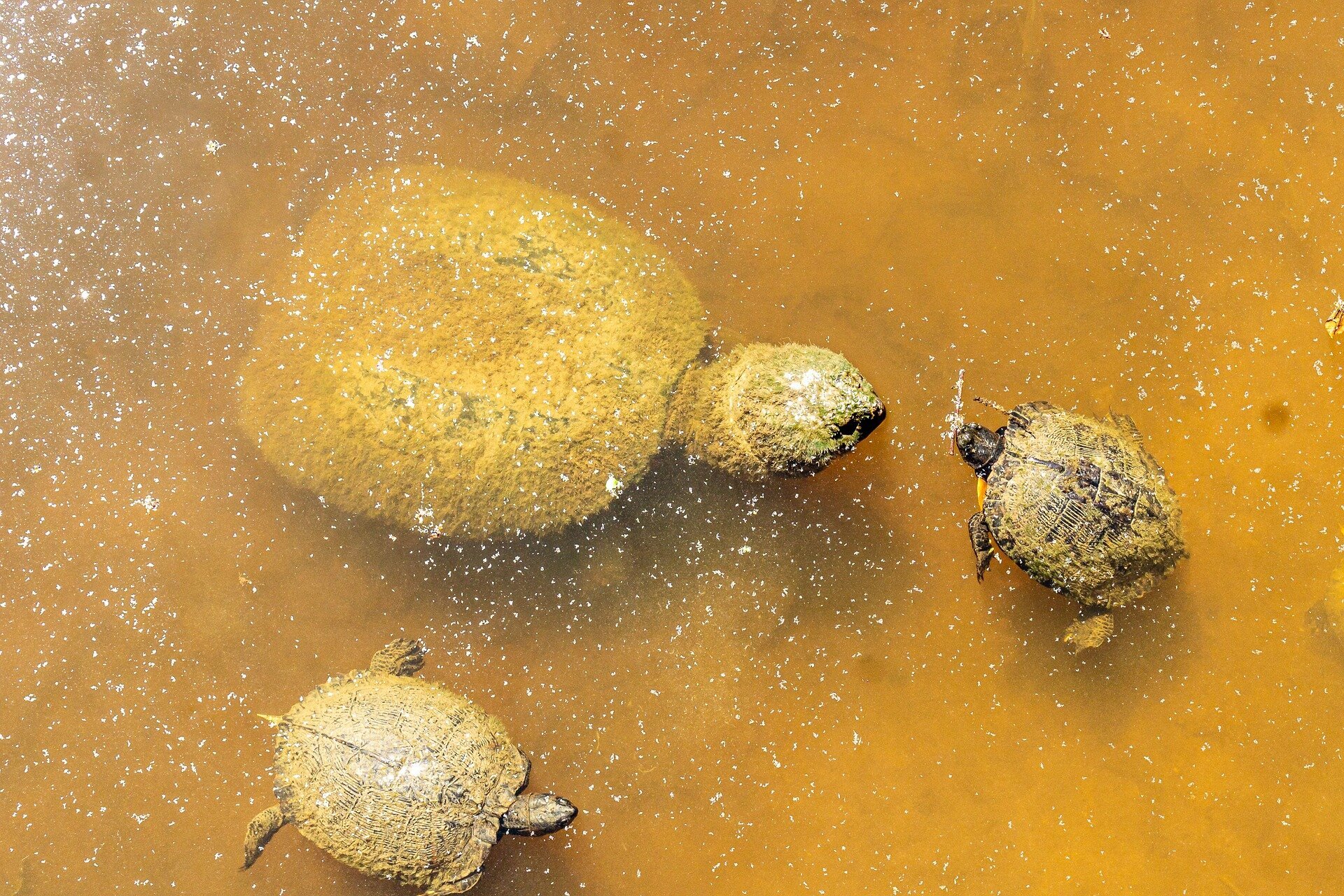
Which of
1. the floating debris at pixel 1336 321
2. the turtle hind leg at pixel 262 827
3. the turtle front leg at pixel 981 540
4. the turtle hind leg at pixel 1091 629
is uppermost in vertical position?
the floating debris at pixel 1336 321

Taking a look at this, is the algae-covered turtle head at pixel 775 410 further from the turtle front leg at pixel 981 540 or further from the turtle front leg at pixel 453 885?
the turtle front leg at pixel 453 885

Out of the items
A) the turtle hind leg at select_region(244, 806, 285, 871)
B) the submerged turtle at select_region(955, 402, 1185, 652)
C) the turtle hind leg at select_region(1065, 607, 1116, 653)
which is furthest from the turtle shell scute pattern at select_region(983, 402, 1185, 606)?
the turtle hind leg at select_region(244, 806, 285, 871)

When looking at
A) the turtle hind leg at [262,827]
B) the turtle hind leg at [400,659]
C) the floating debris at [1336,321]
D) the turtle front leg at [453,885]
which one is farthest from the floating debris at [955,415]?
the turtle hind leg at [262,827]

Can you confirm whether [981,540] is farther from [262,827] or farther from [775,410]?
[262,827]

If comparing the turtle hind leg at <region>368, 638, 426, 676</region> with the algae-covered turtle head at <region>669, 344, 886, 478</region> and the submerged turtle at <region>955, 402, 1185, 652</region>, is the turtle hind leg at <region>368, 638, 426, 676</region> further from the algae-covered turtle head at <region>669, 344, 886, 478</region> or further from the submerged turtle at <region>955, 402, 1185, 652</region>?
the submerged turtle at <region>955, 402, 1185, 652</region>

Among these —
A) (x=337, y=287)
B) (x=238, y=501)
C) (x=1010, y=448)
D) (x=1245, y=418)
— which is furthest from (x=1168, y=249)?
(x=238, y=501)

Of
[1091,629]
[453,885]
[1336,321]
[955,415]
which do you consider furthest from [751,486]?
[1336,321]
